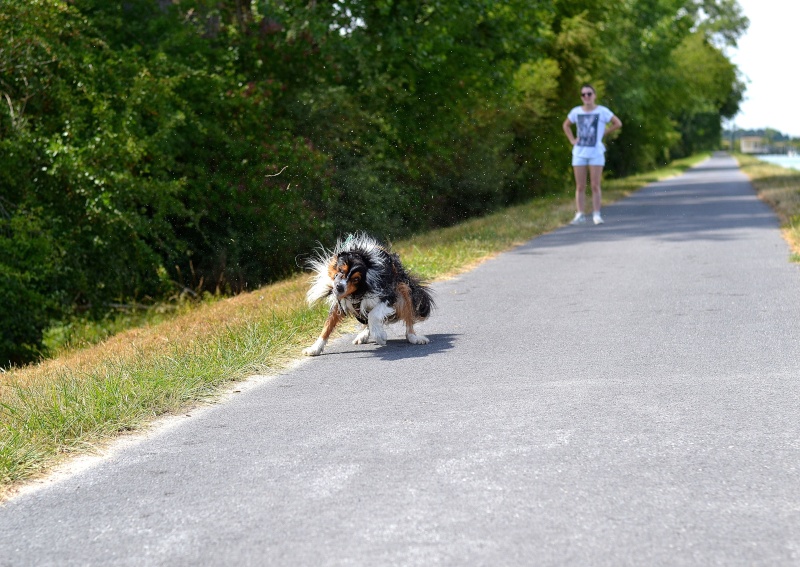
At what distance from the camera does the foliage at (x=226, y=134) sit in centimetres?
1617

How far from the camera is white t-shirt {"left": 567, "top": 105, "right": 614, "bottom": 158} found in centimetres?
1872

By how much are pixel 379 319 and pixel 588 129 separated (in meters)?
11.4

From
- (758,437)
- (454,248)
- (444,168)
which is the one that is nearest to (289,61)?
(444,168)

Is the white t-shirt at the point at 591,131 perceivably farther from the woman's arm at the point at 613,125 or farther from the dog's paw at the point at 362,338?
the dog's paw at the point at 362,338

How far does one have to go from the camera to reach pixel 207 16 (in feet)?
74.1

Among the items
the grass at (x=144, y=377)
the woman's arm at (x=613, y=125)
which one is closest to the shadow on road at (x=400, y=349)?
the grass at (x=144, y=377)

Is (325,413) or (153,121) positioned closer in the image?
A: (325,413)

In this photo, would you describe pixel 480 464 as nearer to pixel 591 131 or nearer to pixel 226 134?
pixel 591 131

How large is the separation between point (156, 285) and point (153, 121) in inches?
108

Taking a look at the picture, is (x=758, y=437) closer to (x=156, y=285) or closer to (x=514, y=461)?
(x=514, y=461)

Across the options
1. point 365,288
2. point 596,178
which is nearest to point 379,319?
point 365,288

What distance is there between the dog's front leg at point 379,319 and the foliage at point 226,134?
793 cm

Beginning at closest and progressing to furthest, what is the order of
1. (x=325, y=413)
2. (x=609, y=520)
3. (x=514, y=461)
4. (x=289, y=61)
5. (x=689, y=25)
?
(x=609, y=520)
(x=514, y=461)
(x=325, y=413)
(x=289, y=61)
(x=689, y=25)

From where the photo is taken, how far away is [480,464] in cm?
510
